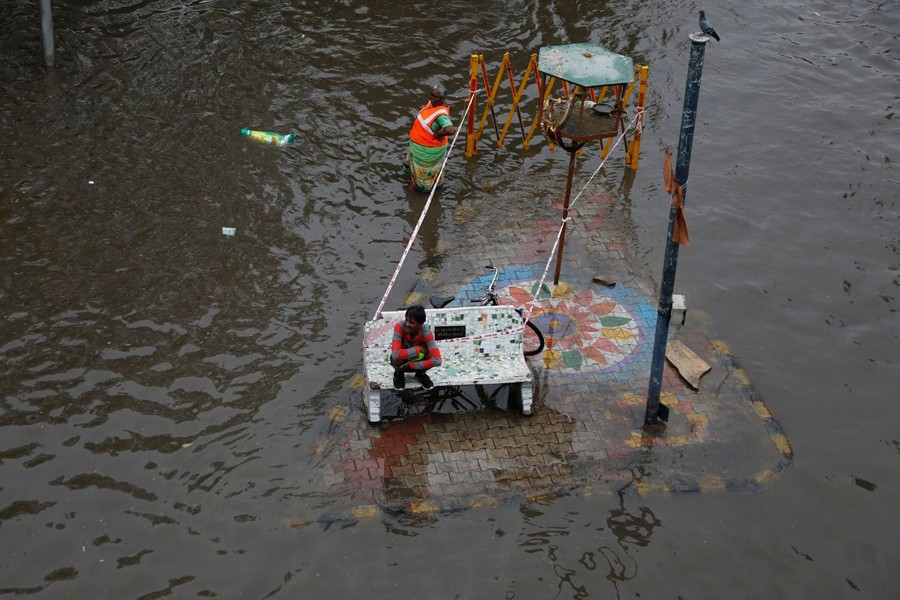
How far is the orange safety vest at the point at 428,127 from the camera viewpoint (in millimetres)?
12219

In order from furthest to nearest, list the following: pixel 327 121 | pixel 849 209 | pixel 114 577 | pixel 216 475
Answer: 1. pixel 327 121
2. pixel 849 209
3. pixel 216 475
4. pixel 114 577

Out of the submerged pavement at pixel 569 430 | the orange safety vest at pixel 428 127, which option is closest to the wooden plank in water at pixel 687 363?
the submerged pavement at pixel 569 430

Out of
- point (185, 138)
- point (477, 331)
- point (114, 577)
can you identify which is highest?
point (185, 138)

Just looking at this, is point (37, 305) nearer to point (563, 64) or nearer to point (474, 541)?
point (474, 541)

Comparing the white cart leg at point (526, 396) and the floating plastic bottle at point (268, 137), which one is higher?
the floating plastic bottle at point (268, 137)

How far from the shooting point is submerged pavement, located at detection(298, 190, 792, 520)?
856 cm

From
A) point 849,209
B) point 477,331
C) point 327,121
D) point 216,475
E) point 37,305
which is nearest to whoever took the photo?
point 216,475

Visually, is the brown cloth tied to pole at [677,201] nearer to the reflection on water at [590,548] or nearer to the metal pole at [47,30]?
the reflection on water at [590,548]

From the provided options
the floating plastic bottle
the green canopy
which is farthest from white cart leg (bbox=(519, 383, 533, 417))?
the floating plastic bottle

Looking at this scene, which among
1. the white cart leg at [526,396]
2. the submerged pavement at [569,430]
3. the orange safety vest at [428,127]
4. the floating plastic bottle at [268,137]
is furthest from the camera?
the floating plastic bottle at [268,137]

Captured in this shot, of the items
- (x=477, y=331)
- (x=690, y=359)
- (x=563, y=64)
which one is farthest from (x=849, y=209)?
(x=477, y=331)

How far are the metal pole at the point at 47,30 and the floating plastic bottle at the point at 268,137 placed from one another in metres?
3.99

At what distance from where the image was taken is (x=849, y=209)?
42.7 ft

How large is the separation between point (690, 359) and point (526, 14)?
399 inches
